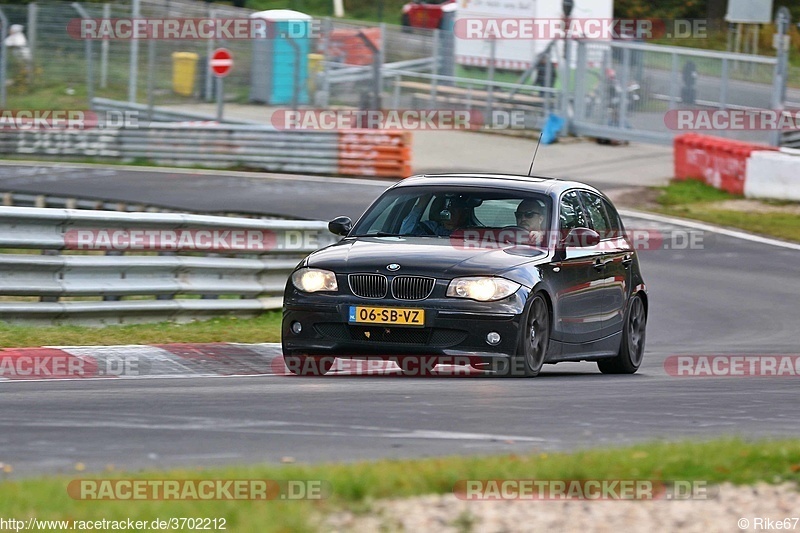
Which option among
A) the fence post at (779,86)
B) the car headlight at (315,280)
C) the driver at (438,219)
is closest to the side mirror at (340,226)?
the driver at (438,219)

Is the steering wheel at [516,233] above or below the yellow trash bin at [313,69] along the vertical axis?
above

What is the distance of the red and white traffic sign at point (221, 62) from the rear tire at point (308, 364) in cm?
2118

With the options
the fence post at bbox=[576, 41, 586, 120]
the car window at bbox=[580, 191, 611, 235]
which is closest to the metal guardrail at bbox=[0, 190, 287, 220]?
the car window at bbox=[580, 191, 611, 235]

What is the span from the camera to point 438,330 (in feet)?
32.2

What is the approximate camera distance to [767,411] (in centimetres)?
874

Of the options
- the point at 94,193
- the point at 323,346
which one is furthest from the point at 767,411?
the point at 94,193

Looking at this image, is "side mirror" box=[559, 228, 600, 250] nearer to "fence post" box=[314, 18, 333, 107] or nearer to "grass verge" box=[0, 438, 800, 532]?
"grass verge" box=[0, 438, 800, 532]

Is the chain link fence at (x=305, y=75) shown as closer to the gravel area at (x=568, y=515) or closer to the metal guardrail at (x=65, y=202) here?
the metal guardrail at (x=65, y=202)

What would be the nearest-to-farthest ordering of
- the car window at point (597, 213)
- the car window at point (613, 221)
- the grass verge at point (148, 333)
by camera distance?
1. the grass verge at point (148, 333)
2. the car window at point (597, 213)
3. the car window at point (613, 221)

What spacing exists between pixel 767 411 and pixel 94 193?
16.6 m

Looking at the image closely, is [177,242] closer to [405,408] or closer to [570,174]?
[405,408]

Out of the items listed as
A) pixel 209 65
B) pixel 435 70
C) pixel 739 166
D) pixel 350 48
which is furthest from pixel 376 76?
pixel 739 166

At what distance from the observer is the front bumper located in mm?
9789

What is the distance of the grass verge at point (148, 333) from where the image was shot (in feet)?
36.9
